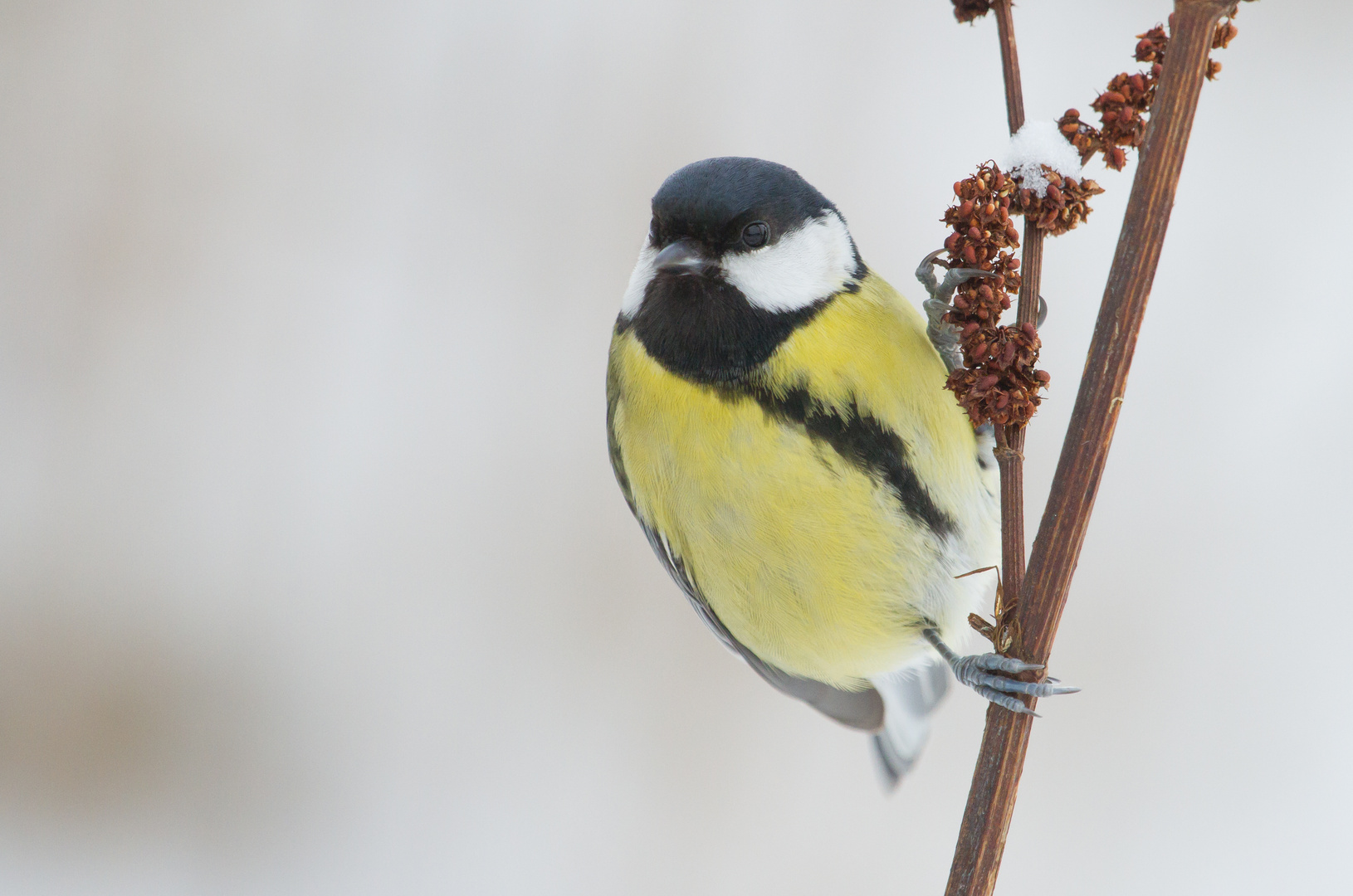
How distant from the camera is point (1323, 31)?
2117 mm

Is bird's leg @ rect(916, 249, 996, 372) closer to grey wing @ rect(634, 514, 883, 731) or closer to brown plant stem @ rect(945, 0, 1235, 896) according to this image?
brown plant stem @ rect(945, 0, 1235, 896)

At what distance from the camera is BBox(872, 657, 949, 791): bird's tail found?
1.29m

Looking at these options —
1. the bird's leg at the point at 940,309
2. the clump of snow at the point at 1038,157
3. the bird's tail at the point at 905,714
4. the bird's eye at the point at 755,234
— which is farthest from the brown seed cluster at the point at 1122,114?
the bird's tail at the point at 905,714

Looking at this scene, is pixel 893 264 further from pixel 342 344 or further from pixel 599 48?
pixel 342 344

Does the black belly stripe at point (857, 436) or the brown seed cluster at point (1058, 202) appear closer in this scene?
the brown seed cluster at point (1058, 202)

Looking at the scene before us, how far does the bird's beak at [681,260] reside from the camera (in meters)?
0.87

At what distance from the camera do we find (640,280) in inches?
39.5

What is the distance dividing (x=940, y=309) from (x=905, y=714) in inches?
24.5

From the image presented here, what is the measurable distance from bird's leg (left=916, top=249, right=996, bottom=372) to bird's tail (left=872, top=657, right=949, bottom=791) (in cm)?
44

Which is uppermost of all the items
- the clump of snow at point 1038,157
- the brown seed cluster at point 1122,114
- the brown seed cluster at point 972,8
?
the brown seed cluster at point 972,8

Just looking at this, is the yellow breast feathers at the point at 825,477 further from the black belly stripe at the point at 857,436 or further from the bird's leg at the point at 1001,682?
the bird's leg at the point at 1001,682

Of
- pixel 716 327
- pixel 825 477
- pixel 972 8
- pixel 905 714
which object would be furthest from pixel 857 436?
pixel 905 714

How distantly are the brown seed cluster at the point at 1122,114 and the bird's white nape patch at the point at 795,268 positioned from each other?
0.98 feet

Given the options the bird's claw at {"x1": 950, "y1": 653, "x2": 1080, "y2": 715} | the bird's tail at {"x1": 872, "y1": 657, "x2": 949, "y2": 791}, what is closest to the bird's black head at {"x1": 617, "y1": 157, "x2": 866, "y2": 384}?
the bird's claw at {"x1": 950, "y1": 653, "x2": 1080, "y2": 715}
